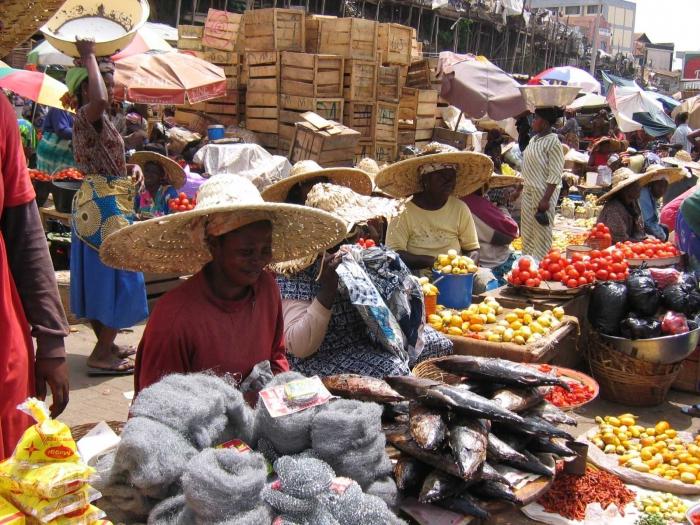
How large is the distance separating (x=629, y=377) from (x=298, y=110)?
24.4 feet

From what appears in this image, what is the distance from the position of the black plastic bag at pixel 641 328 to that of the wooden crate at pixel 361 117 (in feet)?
24.0

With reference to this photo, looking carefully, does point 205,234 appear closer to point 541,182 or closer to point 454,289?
point 454,289

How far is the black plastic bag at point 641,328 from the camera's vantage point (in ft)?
14.9

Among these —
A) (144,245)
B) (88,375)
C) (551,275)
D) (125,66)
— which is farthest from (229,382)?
(125,66)

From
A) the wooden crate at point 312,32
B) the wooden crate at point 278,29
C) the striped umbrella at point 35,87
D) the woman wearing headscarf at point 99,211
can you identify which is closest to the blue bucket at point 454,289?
Result: the woman wearing headscarf at point 99,211

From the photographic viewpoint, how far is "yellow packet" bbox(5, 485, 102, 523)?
1394 mm

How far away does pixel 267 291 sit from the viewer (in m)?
2.60

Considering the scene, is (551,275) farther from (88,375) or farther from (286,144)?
(286,144)

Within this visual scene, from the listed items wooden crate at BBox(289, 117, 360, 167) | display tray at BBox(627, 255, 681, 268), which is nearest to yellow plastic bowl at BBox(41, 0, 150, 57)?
display tray at BBox(627, 255, 681, 268)

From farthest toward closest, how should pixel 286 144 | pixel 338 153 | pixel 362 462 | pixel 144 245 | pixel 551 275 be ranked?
pixel 286 144 < pixel 338 153 < pixel 551 275 < pixel 144 245 < pixel 362 462

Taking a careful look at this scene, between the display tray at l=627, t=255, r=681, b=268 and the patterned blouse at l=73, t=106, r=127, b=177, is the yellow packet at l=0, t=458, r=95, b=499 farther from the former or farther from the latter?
the display tray at l=627, t=255, r=681, b=268

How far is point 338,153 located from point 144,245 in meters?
7.75

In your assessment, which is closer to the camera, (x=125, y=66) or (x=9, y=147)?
(x=9, y=147)

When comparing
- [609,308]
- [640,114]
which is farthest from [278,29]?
[640,114]
